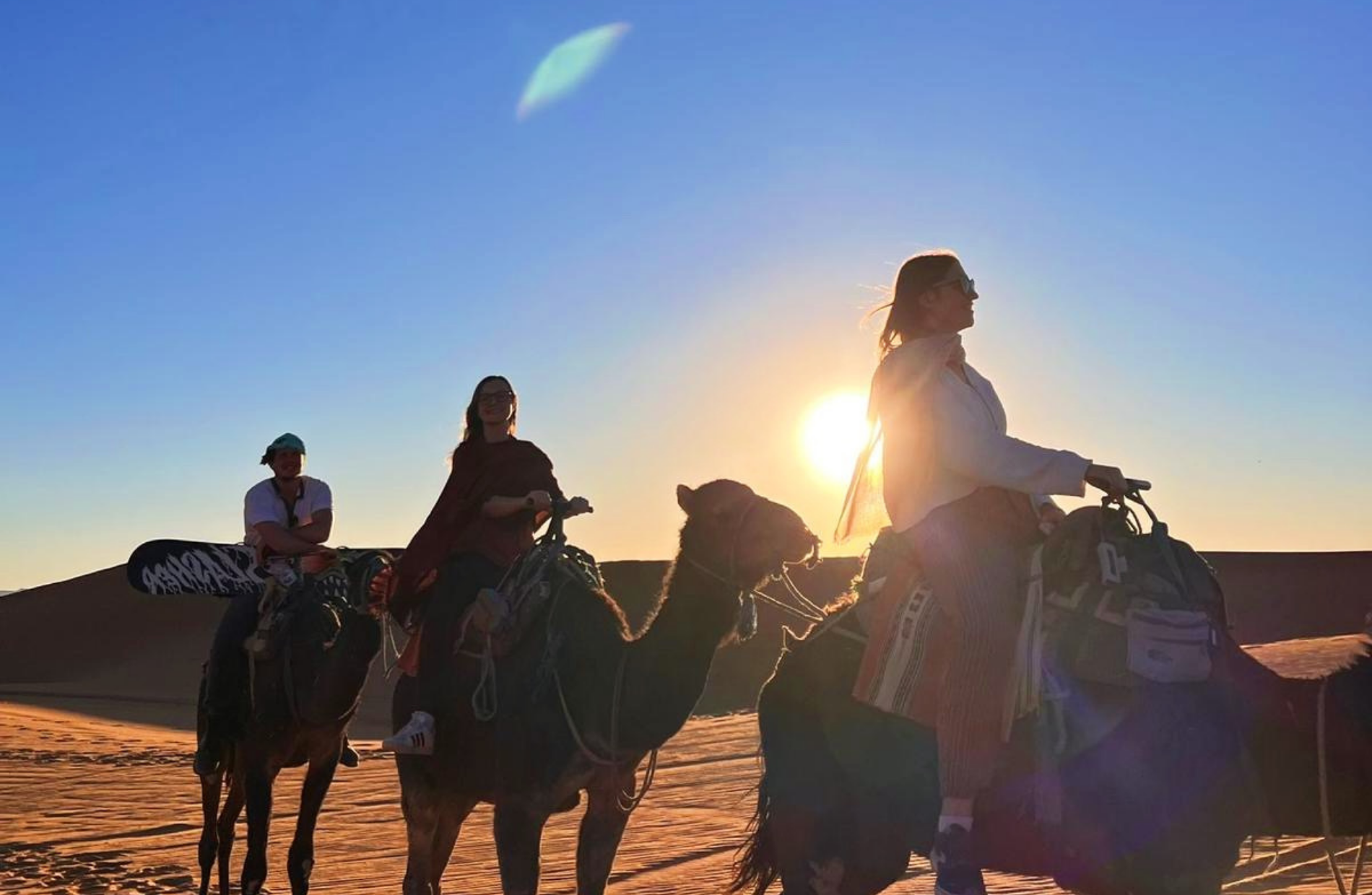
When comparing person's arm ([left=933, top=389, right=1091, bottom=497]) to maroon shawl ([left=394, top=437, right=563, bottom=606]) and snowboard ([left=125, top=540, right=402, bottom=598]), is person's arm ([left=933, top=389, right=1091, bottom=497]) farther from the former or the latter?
snowboard ([left=125, top=540, right=402, bottom=598])

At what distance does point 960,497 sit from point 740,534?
1.85 meters

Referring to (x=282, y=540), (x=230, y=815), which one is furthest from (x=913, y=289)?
(x=230, y=815)

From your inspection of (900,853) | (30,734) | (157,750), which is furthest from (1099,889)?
(30,734)

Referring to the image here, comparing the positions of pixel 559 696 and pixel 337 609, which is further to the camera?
pixel 337 609

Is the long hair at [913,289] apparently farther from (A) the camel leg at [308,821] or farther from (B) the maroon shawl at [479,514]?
(A) the camel leg at [308,821]

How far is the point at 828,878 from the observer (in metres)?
4.41

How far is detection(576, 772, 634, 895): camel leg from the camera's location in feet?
21.0

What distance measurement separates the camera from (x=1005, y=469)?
4.23 meters

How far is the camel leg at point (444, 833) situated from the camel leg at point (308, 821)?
1.77 meters

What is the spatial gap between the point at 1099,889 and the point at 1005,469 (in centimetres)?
147

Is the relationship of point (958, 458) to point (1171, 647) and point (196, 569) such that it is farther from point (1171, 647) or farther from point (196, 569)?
point (196, 569)

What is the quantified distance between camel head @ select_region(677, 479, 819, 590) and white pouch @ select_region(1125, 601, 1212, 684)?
1972 mm

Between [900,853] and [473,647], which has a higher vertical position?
[473,647]

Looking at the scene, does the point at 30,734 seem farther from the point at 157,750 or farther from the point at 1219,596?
the point at 1219,596
